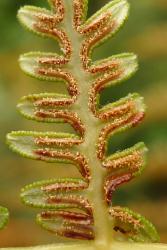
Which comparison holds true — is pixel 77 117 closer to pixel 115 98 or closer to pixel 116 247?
pixel 116 247

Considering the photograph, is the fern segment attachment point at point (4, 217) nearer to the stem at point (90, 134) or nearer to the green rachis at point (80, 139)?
the green rachis at point (80, 139)

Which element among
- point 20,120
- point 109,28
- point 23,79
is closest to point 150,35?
point 23,79

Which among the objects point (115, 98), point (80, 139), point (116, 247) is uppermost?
point (115, 98)

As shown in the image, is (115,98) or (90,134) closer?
(90,134)

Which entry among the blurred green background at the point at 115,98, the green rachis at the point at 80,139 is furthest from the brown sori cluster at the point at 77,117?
the blurred green background at the point at 115,98

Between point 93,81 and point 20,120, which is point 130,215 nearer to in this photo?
point 93,81

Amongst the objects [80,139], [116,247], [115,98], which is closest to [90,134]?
[80,139]

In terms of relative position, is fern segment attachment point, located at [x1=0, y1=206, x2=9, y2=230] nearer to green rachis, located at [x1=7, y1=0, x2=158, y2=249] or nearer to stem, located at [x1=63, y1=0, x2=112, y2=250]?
green rachis, located at [x1=7, y1=0, x2=158, y2=249]

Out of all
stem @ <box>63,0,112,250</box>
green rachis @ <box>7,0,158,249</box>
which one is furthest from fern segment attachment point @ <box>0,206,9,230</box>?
stem @ <box>63,0,112,250</box>

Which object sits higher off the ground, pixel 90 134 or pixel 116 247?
pixel 90 134
